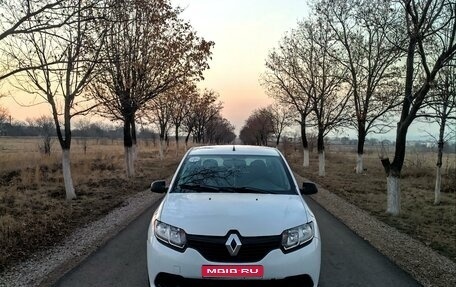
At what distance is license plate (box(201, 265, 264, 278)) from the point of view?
371cm

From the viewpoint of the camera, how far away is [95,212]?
413 inches

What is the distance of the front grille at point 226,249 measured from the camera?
12.4 feet

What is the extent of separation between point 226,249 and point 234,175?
1696mm

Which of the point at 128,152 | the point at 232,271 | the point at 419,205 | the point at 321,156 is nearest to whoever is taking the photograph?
the point at 232,271

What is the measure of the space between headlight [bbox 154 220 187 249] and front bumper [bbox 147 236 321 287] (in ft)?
0.23

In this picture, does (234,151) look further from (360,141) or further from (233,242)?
(360,141)

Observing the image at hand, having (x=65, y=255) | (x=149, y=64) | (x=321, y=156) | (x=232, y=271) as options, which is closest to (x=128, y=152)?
(x=149, y=64)

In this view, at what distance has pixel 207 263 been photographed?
374 cm

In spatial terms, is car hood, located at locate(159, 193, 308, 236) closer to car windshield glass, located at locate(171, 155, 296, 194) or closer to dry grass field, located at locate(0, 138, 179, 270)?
car windshield glass, located at locate(171, 155, 296, 194)

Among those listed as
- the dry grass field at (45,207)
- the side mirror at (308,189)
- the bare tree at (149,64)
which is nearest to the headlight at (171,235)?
the side mirror at (308,189)

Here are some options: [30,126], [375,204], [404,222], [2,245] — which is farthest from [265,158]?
[30,126]

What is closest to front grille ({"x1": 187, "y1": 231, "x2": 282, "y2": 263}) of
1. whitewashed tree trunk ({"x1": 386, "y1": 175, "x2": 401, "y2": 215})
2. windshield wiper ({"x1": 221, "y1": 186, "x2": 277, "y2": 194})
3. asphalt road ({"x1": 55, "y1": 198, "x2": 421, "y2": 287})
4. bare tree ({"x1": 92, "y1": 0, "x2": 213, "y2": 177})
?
windshield wiper ({"x1": 221, "y1": 186, "x2": 277, "y2": 194})

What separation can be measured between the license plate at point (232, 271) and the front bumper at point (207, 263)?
0.04 meters

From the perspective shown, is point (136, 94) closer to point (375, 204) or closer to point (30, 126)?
point (375, 204)
